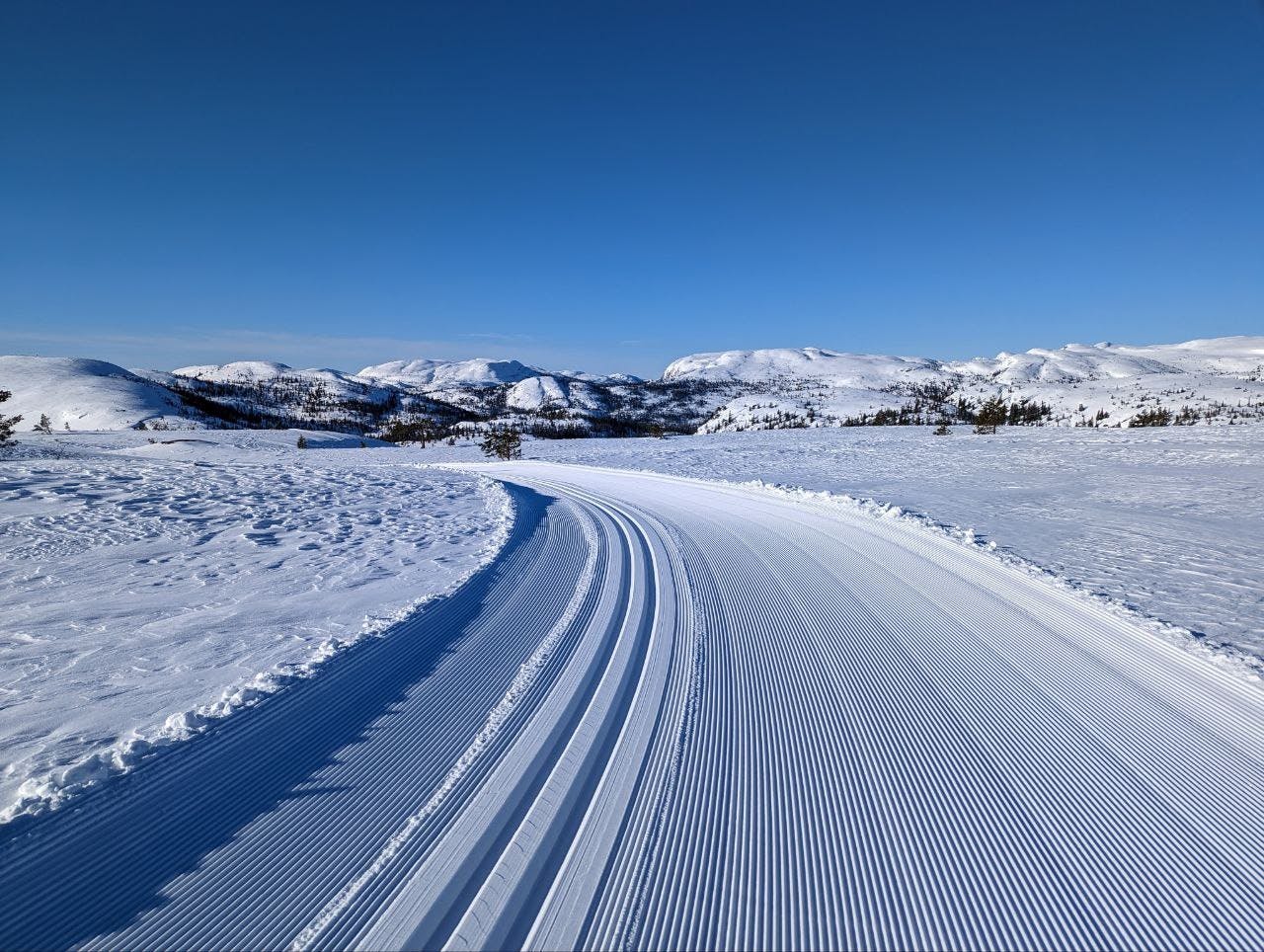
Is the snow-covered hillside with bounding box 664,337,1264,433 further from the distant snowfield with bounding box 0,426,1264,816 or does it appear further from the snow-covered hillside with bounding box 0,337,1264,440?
the distant snowfield with bounding box 0,426,1264,816

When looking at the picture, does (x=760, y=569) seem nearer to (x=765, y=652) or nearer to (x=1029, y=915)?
(x=765, y=652)

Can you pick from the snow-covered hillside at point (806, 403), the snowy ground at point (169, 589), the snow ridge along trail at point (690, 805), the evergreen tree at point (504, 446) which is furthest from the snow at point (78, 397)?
the snow ridge along trail at point (690, 805)

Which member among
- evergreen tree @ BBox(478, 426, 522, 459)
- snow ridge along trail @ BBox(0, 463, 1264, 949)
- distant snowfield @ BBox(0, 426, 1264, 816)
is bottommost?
snow ridge along trail @ BBox(0, 463, 1264, 949)

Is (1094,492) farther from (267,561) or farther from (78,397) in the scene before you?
(78,397)

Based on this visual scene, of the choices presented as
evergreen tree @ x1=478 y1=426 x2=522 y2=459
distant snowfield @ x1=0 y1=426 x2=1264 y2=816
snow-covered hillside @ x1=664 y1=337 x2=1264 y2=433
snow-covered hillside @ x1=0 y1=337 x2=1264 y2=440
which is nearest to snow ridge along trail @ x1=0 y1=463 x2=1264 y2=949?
distant snowfield @ x1=0 y1=426 x2=1264 y2=816

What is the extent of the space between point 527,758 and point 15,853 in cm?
209

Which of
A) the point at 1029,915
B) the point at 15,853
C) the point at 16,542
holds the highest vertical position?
the point at 16,542

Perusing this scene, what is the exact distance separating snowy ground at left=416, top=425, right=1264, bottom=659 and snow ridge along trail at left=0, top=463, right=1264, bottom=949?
1.78m

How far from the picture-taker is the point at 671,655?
420 cm

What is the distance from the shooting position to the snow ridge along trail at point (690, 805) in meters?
2.03

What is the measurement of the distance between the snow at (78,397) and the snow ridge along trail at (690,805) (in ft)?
338

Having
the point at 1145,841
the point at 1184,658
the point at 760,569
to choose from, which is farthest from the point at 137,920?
the point at 1184,658

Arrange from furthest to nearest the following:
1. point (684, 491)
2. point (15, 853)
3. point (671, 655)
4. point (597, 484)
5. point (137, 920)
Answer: point (597, 484), point (684, 491), point (671, 655), point (15, 853), point (137, 920)

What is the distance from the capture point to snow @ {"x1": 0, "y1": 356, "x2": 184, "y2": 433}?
8350 cm
